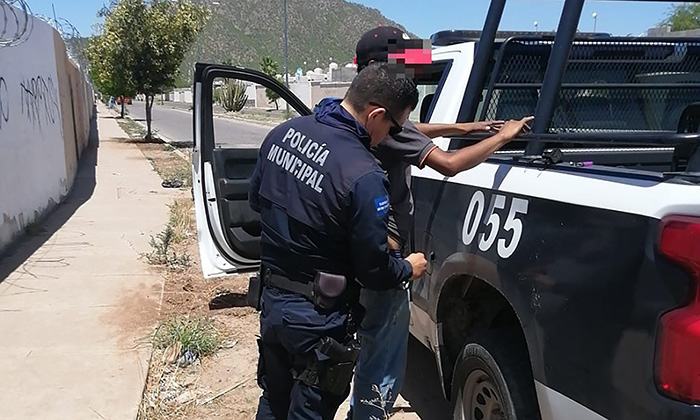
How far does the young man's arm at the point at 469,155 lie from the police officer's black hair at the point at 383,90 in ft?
1.18

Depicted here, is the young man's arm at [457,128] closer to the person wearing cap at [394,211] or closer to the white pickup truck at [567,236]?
the white pickup truck at [567,236]

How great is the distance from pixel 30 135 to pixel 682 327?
8.36m

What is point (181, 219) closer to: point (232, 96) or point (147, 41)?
point (147, 41)

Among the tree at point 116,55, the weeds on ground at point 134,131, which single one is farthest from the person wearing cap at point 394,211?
the weeds on ground at point 134,131

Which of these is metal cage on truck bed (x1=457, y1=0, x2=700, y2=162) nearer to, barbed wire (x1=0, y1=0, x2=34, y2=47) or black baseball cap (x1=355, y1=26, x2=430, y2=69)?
black baseball cap (x1=355, y1=26, x2=430, y2=69)

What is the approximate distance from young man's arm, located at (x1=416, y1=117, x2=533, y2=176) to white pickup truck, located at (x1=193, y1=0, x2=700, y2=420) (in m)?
0.10

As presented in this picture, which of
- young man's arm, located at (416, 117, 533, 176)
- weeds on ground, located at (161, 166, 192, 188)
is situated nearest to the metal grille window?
young man's arm, located at (416, 117, 533, 176)

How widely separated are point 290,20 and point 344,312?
174 m

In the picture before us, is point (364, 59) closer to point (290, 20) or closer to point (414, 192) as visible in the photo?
point (414, 192)

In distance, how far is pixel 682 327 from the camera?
62.9 inches

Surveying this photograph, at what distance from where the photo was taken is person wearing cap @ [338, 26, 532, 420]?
2510 millimetres

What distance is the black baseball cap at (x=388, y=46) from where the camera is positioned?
2.48 m

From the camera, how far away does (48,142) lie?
9383 mm

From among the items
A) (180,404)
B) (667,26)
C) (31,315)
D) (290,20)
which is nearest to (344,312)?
(180,404)
